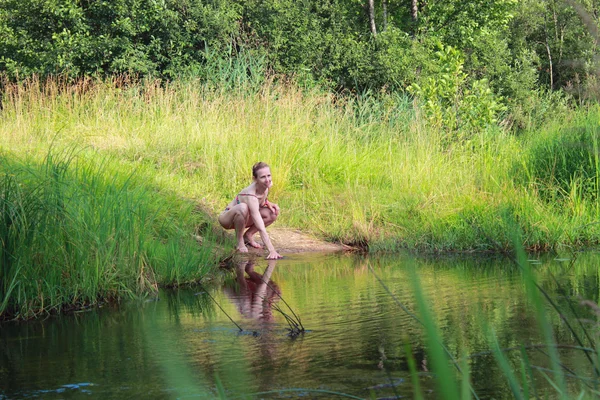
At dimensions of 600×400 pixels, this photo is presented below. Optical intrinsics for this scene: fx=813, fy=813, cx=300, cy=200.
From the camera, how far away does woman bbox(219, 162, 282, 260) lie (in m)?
8.81

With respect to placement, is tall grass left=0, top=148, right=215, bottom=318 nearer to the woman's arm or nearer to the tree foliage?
the woman's arm

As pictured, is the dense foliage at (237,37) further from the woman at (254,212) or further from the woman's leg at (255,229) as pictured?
the woman at (254,212)

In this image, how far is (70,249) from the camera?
624cm

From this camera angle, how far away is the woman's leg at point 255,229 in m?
9.38

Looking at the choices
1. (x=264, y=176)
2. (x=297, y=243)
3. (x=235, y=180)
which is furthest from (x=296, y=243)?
(x=235, y=180)

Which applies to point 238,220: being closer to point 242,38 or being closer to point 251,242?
point 251,242

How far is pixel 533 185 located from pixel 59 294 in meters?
Answer: 6.32

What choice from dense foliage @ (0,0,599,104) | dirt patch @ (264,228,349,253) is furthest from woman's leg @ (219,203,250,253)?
dense foliage @ (0,0,599,104)

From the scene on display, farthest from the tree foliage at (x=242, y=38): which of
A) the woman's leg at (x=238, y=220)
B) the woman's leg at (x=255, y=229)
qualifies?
the woman's leg at (x=238, y=220)

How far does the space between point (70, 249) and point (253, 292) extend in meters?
1.54

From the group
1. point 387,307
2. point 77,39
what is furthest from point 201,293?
point 77,39

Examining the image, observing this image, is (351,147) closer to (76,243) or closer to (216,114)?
(216,114)

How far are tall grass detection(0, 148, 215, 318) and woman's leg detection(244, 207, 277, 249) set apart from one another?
2036 mm

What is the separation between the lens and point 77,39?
17609mm
